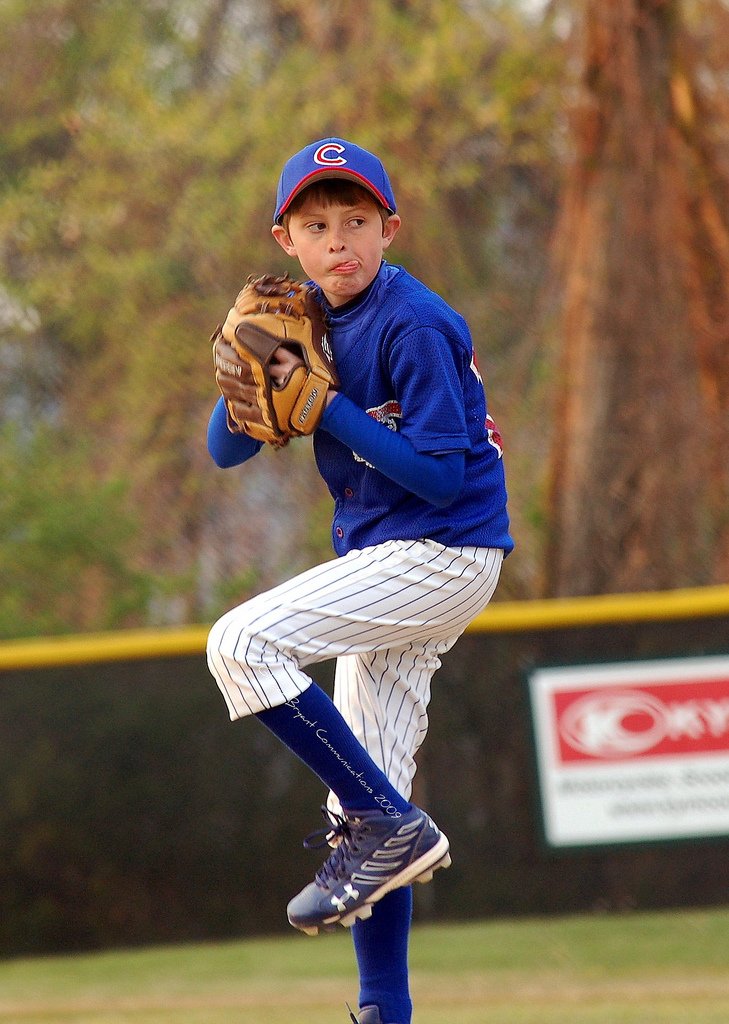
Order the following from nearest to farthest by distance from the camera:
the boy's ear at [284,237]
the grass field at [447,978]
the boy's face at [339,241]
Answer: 1. the boy's face at [339,241]
2. the boy's ear at [284,237]
3. the grass field at [447,978]

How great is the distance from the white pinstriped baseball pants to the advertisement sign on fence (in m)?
2.40

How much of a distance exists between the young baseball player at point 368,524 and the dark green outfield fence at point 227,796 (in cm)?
247

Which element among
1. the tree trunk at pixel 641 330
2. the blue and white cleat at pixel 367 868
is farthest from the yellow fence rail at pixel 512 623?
the blue and white cleat at pixel 367 868

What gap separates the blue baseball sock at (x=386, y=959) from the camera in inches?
100

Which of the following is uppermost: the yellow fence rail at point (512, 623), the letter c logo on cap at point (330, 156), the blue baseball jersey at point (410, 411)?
the letter c logo on cap at point (330, 156)

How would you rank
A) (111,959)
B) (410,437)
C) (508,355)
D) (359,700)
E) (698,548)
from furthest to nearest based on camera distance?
(508,355)
(698,548)
(111,959)
(359,700)
(410,437)

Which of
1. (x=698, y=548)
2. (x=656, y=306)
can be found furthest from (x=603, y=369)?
(x=698, y=548)

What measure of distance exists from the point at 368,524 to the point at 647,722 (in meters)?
2.58

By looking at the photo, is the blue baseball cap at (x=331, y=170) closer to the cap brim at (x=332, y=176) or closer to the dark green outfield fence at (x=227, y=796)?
the cap brim at (x=332, y=176)

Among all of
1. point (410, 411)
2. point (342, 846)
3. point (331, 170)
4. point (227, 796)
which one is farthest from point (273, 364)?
point (227, 796)

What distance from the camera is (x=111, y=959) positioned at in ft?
16.1

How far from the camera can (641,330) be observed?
19.4 feet

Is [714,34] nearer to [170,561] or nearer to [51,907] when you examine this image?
[170,561]

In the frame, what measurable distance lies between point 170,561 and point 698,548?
8.45 ft
